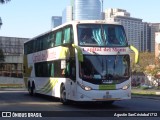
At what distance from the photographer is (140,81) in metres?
131

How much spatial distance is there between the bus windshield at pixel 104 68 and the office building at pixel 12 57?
238 feet

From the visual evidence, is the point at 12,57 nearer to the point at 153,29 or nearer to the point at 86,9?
the point at 86,9

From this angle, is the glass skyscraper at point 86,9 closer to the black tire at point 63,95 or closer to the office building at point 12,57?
the black tire at point 63,95

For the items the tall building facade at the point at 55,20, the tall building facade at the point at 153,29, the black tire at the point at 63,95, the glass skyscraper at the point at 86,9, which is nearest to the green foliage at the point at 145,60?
the tall building facade at the point at 55,20

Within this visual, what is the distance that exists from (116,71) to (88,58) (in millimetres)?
1462

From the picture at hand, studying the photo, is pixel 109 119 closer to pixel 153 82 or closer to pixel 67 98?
pixel 67 98

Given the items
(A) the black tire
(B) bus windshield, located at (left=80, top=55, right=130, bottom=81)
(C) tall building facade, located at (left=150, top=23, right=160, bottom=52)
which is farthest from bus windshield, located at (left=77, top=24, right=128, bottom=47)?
(C) tall building facade, located at (left=150, top=23, right=160, bottom=52)

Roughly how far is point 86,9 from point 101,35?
27.8 meters

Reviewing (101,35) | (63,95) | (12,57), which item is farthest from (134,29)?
(101,35)

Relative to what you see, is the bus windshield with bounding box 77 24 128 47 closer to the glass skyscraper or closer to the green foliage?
the glass skyscraper

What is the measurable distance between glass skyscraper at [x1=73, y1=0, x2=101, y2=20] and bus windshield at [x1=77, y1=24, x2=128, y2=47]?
24326 millimetres

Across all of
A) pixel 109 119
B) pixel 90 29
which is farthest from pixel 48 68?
pixel 109 119

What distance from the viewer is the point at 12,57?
98875 millimetres

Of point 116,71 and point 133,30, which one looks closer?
point 116,71
